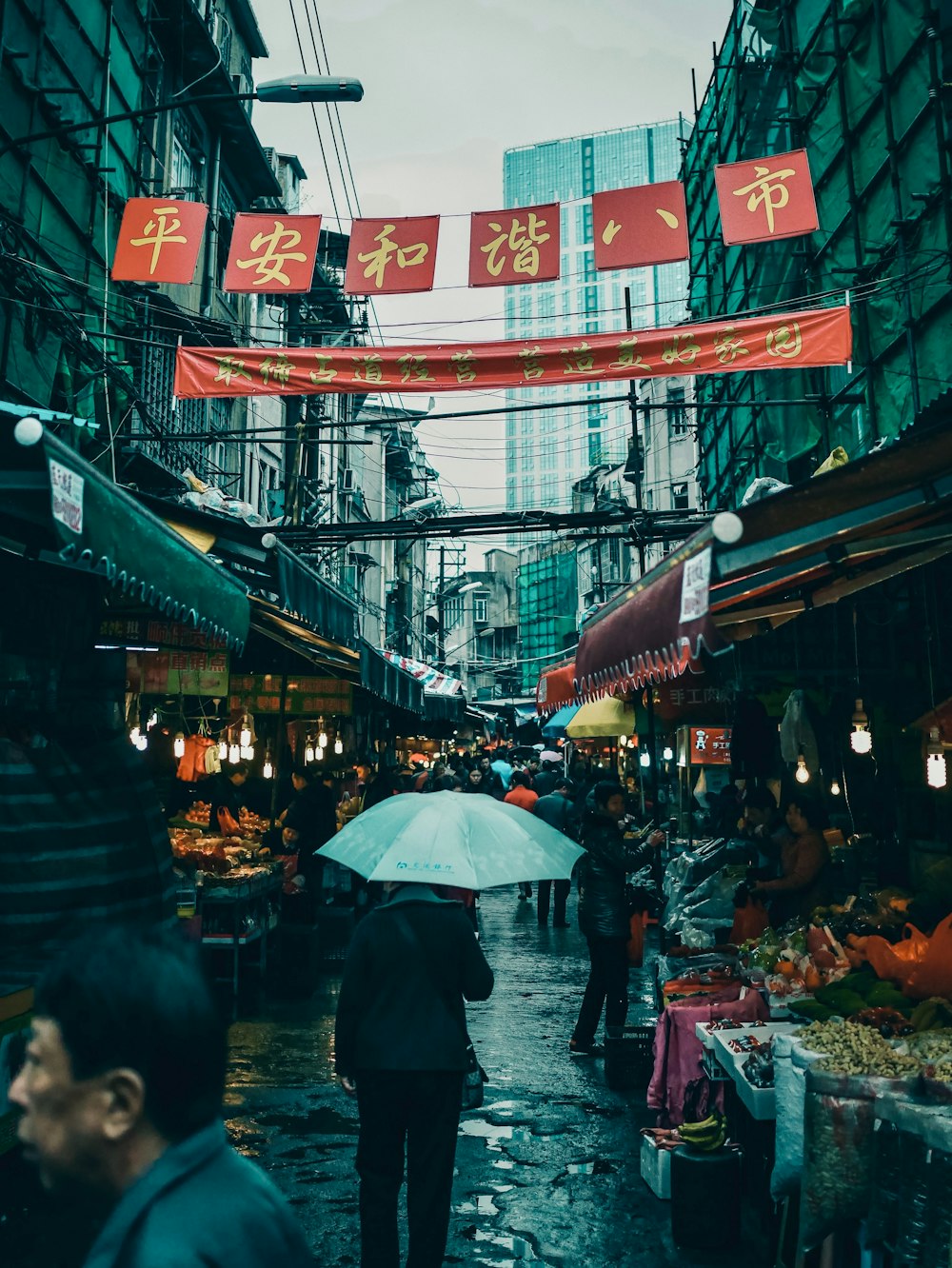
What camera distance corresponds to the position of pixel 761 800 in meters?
10.8

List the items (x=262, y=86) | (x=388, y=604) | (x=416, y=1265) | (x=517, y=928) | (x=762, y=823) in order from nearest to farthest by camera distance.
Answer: (x=416, y=1265) → (x=262, y=86) → (x=762, y=823) → (x=517, y=928) → (x=388, y=604)

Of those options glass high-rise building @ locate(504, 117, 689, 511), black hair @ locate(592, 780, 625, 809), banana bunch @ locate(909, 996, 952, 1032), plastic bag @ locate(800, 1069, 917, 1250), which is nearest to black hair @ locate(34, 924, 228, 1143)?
plastic bag @ locate(800, 1069, 917, 1250)

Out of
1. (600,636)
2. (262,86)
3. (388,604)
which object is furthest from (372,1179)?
(388,604)

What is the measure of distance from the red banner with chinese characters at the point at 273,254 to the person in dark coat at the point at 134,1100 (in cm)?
1045

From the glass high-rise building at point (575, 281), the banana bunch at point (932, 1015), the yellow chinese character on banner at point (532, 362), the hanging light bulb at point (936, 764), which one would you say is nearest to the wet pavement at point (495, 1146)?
the banana bunch at point (932, 1015)

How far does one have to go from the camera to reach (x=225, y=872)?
423 inches

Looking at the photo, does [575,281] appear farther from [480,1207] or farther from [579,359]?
[480,1207]

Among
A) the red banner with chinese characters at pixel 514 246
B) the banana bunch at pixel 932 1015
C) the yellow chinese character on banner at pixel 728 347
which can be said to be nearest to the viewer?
the banana bunch at pixel 932 1015

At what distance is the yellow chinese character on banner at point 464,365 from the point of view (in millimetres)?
11250

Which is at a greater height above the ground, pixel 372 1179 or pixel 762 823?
pixel 762 823

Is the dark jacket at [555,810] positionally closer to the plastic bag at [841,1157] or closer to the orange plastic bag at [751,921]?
the orange plastic bag at [751,921]

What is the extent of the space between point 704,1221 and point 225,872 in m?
6.75

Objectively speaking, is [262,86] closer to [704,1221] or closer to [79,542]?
[79,542]

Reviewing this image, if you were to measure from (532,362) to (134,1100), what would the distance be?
1032 centimetres
